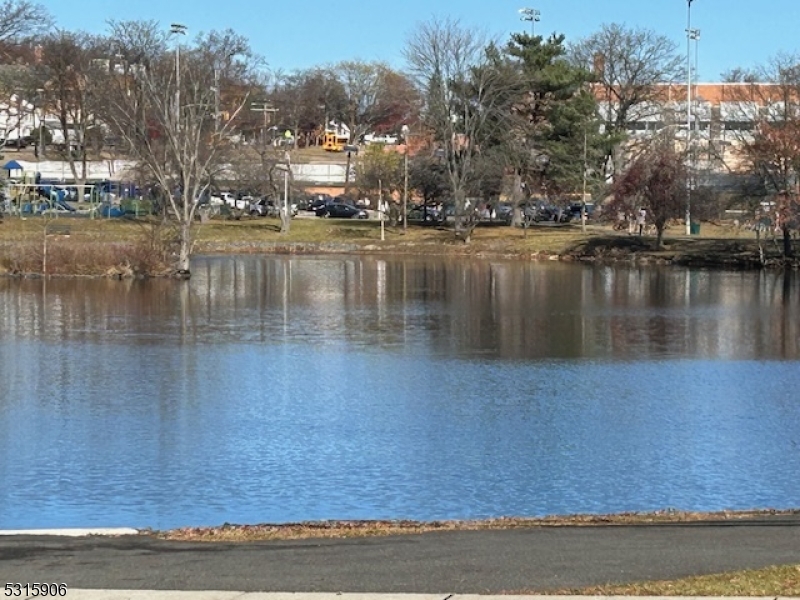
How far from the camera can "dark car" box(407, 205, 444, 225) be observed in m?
85.6

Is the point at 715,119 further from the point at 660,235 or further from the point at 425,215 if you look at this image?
the point at 660,235

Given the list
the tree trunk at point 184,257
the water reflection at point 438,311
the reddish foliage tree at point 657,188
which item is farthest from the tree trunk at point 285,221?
the tree trunk at point 184,257

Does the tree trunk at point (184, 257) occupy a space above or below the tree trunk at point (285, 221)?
below

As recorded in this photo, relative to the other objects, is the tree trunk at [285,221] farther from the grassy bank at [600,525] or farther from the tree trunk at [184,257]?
the grassy bank at [600,525]

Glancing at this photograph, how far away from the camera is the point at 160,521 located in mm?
15586

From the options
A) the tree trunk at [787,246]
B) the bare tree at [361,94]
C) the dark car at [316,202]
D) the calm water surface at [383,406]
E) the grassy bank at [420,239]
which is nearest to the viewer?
the calm water surface at [383,406]

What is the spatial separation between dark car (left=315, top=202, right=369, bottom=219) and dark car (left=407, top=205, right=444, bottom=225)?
4.21 meters

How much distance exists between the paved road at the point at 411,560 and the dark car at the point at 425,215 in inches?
2882

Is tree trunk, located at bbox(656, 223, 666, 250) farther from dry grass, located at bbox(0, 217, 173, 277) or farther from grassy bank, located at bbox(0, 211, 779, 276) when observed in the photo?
dry grass, located at bbox(0, 217, 173, 277)

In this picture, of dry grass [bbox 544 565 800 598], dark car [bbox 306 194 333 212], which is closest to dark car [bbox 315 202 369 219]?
dark car [bbox 306 194 333 212]

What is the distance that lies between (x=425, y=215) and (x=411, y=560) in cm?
7575

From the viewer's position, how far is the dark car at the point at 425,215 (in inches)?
3371

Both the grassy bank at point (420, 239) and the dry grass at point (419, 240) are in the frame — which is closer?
the grassy bank at point (420, 239)

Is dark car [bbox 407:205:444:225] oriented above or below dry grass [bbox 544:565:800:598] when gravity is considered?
above
